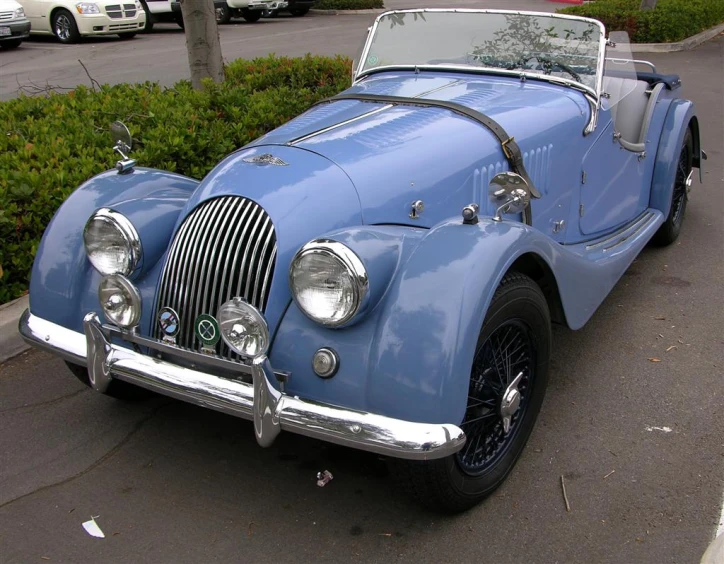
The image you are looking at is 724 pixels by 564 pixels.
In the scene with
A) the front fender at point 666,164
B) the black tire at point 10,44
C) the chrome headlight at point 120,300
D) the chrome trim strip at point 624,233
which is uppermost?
the black tire at point 10,44

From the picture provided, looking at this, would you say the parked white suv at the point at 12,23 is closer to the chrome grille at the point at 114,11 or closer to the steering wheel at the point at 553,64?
the chrome grille at the point at 114,11

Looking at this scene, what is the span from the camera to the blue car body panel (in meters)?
2.28

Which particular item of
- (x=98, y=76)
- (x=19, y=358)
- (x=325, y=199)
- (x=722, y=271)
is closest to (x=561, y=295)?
(x=325, y=199)

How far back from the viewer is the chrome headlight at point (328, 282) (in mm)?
2289

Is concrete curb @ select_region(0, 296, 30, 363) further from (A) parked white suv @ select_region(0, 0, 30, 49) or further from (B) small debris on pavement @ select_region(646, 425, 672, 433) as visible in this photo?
(A) parked white suv @ select_region(0, 0, 30, 49)

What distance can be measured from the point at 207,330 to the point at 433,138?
124 cm

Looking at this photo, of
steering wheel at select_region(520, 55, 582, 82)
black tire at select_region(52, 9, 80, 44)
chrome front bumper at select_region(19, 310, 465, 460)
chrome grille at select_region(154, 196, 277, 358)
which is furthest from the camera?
black tire at select_region(52, 9, 80, 44)

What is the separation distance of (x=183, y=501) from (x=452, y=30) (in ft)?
9.18

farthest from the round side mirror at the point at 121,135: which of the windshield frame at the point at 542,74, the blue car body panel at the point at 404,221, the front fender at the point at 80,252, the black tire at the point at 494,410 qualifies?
the black tire at the point at 494,410

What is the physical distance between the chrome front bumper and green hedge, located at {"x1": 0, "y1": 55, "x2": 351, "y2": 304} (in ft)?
5.57

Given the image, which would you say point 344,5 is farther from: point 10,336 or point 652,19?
point 10,336

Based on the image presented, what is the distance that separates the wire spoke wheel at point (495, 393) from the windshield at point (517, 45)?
1753mm

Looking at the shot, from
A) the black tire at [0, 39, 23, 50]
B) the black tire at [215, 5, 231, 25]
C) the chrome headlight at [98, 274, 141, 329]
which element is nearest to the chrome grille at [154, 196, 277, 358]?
the chrome headlight at [98, 274, 141, 329]

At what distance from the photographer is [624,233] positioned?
13.8 ft
